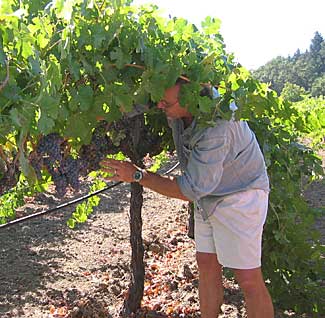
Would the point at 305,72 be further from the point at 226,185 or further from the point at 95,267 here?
the point at 226,185

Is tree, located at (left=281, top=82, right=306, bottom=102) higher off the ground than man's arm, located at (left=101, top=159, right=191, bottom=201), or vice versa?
tree, located at (left=281, top=82, right=306, bottom=102)

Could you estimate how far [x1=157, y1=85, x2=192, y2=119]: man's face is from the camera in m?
2.56

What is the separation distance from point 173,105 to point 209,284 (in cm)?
110

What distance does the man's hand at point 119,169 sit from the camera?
2756 millimetres

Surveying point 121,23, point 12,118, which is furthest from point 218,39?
point 12,118

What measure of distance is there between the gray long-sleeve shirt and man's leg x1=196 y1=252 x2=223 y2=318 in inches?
13.7

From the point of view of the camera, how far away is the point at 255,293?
2.86 m

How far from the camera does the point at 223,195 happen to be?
9.28ft

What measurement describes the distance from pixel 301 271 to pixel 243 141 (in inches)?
49.8

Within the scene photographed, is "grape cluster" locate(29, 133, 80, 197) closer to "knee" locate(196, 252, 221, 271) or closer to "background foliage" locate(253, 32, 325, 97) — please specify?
"knee" locate(196, 252, 221, 271)

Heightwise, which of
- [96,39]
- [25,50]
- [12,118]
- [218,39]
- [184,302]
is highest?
[218,39]

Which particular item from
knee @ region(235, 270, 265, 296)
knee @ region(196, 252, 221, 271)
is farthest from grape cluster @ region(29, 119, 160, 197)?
knee @ region(235, 270, 265, 296)

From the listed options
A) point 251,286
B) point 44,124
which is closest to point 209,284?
point 251,286

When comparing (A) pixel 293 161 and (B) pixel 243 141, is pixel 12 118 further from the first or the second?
(A) pixel 293 161
